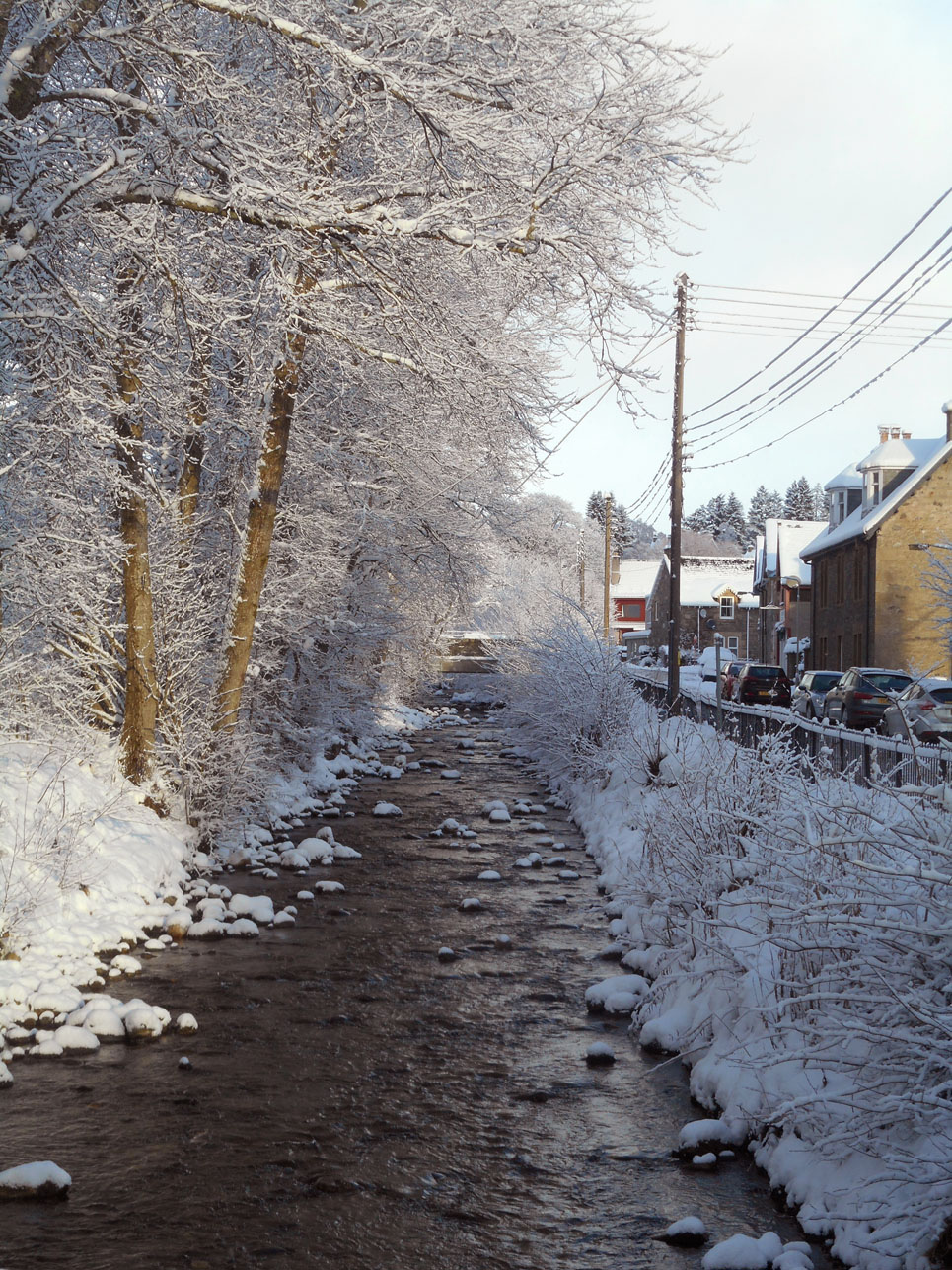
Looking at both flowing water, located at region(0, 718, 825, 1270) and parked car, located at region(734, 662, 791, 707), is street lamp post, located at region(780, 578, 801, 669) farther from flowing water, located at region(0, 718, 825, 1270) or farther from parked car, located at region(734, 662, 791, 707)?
flowing water, located at region(0, 718, 825, 1270)

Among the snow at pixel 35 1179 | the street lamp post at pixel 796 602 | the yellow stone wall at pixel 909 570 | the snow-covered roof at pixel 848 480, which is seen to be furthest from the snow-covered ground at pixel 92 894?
the street lamp post at pixel 796 602

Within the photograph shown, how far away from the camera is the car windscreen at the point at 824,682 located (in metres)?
33.0

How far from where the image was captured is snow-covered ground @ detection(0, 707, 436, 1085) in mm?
8242

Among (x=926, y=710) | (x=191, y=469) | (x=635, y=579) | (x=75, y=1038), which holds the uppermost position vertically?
(x=635, y=579)

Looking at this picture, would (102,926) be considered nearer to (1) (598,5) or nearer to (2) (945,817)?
(2) (945,817)

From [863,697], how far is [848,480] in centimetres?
2188

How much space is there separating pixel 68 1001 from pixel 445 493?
42.9 ft

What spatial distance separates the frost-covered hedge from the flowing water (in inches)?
14.0

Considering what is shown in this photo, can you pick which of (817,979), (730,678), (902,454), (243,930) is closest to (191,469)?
(243,930)

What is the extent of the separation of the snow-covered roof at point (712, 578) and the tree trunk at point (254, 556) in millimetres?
63005

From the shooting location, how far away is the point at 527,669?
2941 centimetres

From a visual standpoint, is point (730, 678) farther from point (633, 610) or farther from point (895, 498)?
point (633, 610)

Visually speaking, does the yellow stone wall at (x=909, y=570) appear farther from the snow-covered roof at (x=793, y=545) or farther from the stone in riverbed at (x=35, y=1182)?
the stone in riverbed at (x=35, y=1182)

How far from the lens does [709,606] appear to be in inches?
3223
